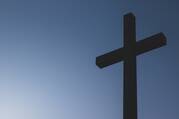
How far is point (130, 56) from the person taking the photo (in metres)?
5.48

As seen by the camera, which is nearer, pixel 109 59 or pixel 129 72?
pixel 129 72

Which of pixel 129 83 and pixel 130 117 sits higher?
pixel 129 83

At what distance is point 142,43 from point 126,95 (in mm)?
1228

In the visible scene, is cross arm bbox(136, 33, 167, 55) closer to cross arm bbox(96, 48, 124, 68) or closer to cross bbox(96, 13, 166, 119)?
cross bbox(96, 13, 166, 119)

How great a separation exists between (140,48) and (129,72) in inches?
25.9

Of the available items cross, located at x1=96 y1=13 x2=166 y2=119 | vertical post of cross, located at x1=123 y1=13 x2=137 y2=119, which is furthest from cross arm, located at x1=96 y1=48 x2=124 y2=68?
vertical post of cross, located at x1=123 y1=13 x2=137 y2=119

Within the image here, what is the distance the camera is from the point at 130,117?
470 centimetres

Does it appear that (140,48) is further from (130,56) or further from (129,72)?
(129,72)

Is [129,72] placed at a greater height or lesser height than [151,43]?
lesser

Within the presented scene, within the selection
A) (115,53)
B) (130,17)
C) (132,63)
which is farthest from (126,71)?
(130,17)

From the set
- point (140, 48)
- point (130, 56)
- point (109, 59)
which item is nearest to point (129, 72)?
point (130, 56)

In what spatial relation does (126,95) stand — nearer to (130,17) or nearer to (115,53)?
(115,53)

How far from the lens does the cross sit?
4850 mm

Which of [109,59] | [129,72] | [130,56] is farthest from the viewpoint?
[109,59]
